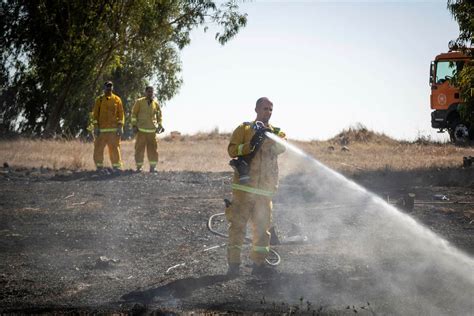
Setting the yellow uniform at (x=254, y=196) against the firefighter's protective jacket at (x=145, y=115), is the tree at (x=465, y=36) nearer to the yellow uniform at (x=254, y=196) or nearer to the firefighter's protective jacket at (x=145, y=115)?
the firefighter's protective jacket at (x=145, y=115)

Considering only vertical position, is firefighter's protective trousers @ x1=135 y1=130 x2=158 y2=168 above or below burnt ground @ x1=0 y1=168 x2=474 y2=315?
above

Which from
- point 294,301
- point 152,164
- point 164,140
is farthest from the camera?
point 164,140

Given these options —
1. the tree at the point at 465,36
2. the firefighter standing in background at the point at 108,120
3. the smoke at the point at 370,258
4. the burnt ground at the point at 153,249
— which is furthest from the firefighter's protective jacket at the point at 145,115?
the tree at the point at 465,36

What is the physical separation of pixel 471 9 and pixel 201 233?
33.3 feet

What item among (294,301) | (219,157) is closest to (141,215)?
(294,301)

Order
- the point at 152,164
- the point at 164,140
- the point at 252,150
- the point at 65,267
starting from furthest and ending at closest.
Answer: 1. the point at 164,140
2. the point at 152,164
3. the point at 65,267
4. the point at 252,150

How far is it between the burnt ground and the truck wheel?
29.8 ft

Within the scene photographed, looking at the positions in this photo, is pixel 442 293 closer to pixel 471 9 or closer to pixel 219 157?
pixel 471 9

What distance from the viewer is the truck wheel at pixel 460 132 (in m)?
23.6

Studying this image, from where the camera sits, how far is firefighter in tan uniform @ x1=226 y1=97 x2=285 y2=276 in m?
7.18

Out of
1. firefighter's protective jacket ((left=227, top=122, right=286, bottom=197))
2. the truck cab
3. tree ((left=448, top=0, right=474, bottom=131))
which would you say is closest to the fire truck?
the truck cab

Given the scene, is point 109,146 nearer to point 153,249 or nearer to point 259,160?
point 153,249

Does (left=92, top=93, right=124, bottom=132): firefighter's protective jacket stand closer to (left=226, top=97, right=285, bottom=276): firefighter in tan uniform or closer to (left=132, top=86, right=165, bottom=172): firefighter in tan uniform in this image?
(left=132, top=86, right=165, bottom=172): firefighter in tan uniform

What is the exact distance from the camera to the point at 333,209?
448 inches
